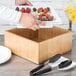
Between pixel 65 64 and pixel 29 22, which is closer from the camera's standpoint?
pixel 65 64

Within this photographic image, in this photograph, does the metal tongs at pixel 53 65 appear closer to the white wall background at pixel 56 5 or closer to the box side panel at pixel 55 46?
the box side panel at pixel 55 46

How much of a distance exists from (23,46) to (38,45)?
106mm

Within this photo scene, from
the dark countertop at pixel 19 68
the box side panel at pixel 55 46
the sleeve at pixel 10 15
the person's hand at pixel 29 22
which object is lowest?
the dark countertop at pixel 19 68

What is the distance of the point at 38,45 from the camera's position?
118 cm

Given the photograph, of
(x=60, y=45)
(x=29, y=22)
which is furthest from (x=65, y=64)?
(x=29, y=22)

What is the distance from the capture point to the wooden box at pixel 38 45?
121 cm

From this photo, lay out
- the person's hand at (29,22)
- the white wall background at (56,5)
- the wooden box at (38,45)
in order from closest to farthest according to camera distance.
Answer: the wooden box at (38,45)
the person's hand at (29,22)
the white wall background at (56,5)

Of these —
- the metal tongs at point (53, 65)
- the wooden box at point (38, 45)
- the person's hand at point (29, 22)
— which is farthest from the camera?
the person's hand at point (29, 22)

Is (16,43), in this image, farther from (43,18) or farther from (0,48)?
(43,18)

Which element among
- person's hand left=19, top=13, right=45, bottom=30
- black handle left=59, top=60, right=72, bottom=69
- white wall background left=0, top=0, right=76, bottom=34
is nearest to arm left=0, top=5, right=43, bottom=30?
person's hand left=19, top=13, right=45, bottom=30

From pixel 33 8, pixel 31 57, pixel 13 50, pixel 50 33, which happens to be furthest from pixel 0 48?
pixel 33 8

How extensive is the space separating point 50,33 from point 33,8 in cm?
29

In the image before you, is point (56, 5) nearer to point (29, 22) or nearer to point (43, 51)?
point (29, 22)

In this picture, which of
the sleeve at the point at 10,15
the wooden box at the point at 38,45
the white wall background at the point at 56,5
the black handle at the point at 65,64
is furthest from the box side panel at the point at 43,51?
the white wall background at the point at 56,5
